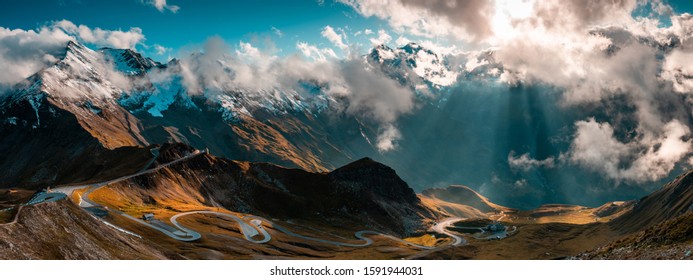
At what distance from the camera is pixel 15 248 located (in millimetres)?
69875

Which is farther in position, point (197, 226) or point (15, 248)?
point (197, 226)

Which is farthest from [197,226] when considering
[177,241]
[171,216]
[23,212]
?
[23,212]

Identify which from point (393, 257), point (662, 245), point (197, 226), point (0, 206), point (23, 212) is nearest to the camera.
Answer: point (662, 245)

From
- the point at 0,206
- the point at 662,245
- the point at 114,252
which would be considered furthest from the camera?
the point at 0,206

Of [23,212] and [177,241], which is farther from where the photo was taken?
[177,241]

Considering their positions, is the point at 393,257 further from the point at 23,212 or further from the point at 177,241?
the point at 23,212
